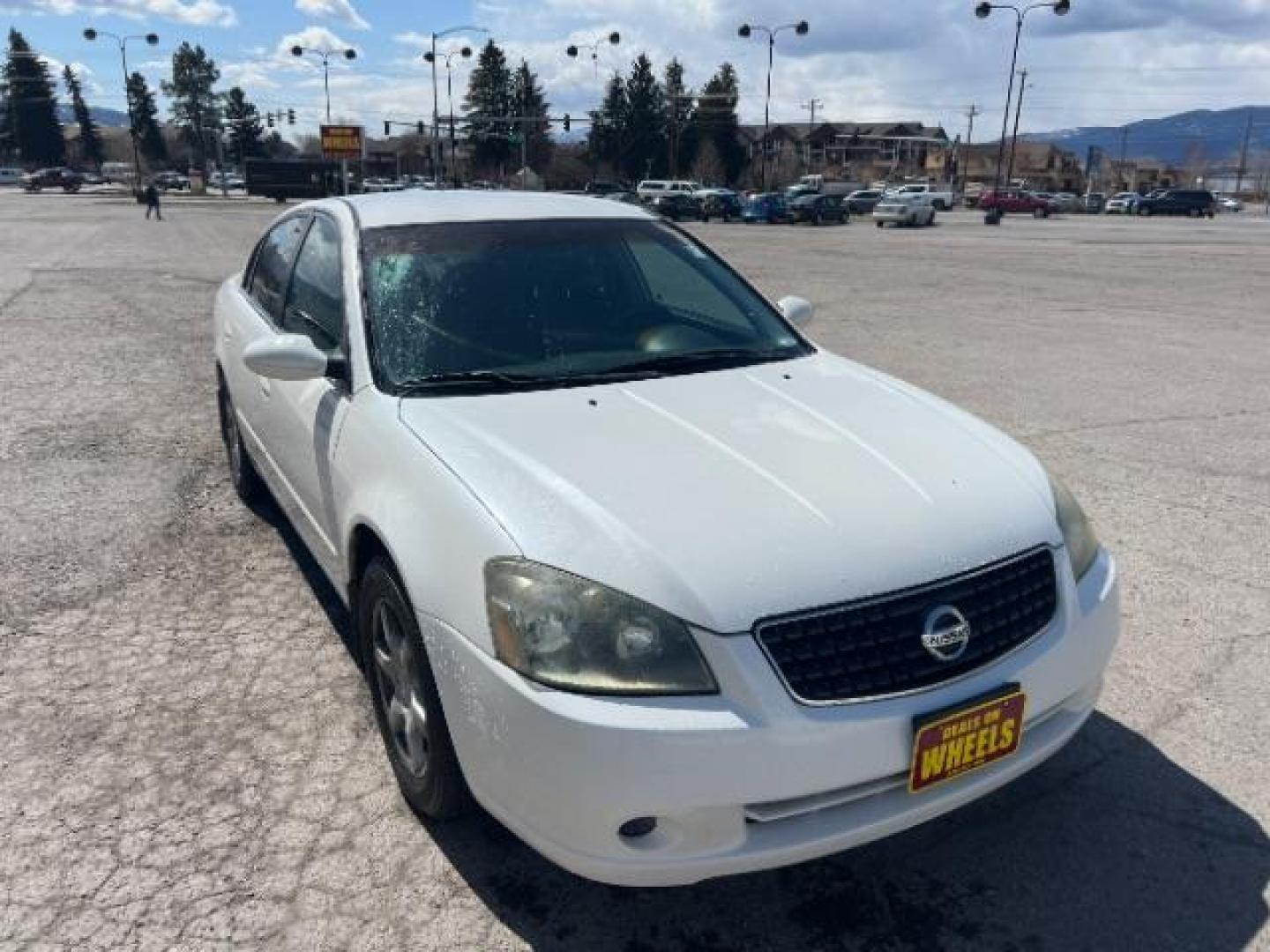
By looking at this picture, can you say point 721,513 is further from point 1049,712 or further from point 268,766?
point 268,766

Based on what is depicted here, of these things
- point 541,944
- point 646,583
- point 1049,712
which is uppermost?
point 646,583

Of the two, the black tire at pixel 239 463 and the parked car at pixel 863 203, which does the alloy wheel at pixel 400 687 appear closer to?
the black tire at pixel 239 463

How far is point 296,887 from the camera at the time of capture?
7.77ft

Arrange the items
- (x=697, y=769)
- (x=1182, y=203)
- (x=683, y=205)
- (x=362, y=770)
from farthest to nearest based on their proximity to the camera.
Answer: (x=1182, y=203)
(x=683, y=205)
(x=362, y=770)
(x=697, y=769)

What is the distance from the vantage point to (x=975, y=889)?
2398 millimetres

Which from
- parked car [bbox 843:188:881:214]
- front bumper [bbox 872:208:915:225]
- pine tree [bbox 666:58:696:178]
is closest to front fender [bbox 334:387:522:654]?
front bumper [bbox 872:208:915:225]

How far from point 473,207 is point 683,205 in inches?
1662

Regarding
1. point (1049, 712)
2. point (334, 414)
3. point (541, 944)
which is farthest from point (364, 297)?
point (1049, 712)

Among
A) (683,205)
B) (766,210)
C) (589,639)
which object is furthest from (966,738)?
(683,205)

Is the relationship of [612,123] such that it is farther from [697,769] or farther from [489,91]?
[697,769]

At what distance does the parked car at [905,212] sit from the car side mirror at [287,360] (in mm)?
39614

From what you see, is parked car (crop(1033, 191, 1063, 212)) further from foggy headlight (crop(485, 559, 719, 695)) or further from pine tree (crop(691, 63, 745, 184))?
foggy headlight (crop(485, 559, 719, 695))

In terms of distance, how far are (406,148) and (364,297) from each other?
12319 cm

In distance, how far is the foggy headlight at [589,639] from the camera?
1.95 metres
